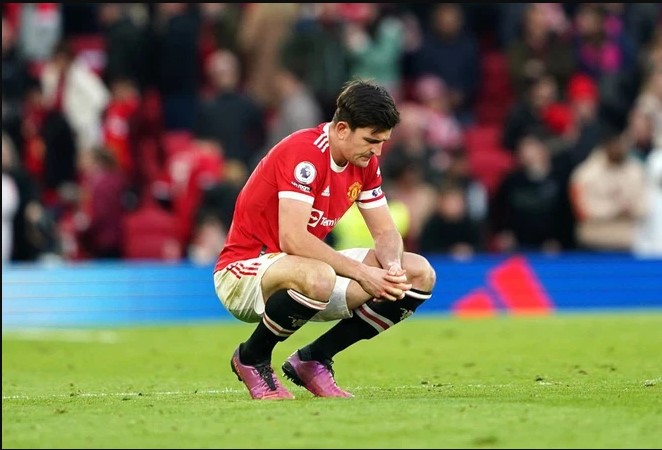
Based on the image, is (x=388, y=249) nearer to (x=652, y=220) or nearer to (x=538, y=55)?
(x=652, y=220)

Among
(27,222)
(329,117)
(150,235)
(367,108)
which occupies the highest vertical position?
(367,108)

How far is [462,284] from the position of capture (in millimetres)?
19359

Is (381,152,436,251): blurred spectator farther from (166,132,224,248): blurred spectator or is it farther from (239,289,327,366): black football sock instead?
(239,289,327,366): black football sock

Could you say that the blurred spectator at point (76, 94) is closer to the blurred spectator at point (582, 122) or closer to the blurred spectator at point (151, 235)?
the blurred spectator at point (151, 235)

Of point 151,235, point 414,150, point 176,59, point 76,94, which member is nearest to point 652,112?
point 414,150

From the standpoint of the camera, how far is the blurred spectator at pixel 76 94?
21.4 meters

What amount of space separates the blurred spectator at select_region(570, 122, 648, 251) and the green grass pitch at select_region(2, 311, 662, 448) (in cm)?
305

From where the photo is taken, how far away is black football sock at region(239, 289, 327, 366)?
28.4 ft

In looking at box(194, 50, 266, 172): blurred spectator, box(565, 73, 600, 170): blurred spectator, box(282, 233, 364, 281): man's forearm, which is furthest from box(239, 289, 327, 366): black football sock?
box(565, 73, 600, 170): blurred spectator

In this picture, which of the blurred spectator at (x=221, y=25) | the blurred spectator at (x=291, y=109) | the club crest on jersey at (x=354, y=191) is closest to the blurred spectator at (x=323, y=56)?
the blurred spectator at (x=291, y=109)

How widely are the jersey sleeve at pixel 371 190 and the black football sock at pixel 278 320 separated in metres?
1.00

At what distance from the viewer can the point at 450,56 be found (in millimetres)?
22672

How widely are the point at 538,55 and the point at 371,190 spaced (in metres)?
Result: 13.5

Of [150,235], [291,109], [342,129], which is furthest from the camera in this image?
[291,109]
